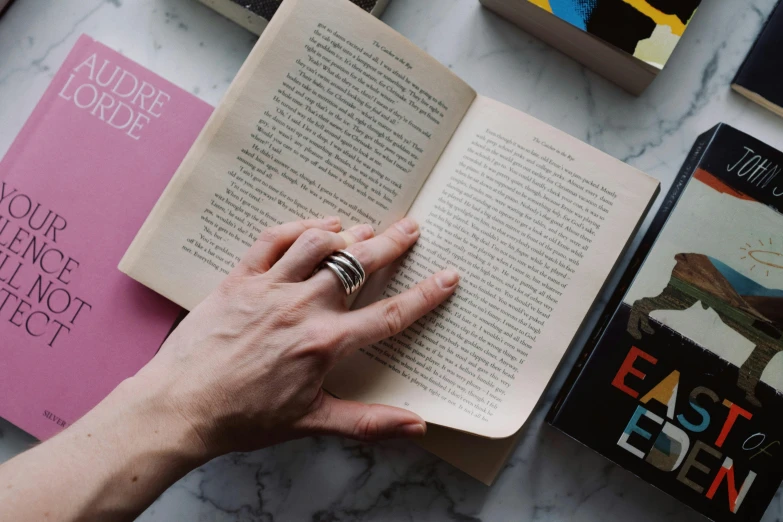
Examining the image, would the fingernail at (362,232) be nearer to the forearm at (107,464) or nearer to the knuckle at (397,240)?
the knuckle at (397,240)

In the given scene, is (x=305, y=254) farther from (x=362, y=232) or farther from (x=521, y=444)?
(x=521, y=444)

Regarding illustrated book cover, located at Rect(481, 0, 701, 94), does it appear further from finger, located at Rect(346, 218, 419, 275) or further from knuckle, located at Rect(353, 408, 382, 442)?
knuckle, located at Rect(353, 408, 382, 442)

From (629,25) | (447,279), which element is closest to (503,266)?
(447,279)

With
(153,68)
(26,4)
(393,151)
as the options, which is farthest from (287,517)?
(26,4)

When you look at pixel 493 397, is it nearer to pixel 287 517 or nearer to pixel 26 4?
pixel 287 517

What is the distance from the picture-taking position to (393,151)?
0.65 meters

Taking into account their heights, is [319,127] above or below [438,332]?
above

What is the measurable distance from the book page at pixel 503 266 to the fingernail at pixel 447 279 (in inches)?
0.5

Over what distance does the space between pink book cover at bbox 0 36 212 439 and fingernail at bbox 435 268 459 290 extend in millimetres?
313

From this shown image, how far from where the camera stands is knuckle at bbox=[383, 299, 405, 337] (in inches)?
24.0

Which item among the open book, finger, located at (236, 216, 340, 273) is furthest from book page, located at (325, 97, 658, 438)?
finger, located at (236, 216, 340, 273)

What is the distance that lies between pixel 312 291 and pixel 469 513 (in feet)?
1.17

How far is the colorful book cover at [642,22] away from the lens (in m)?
0.64

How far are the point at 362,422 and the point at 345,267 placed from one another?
16 centimetres
